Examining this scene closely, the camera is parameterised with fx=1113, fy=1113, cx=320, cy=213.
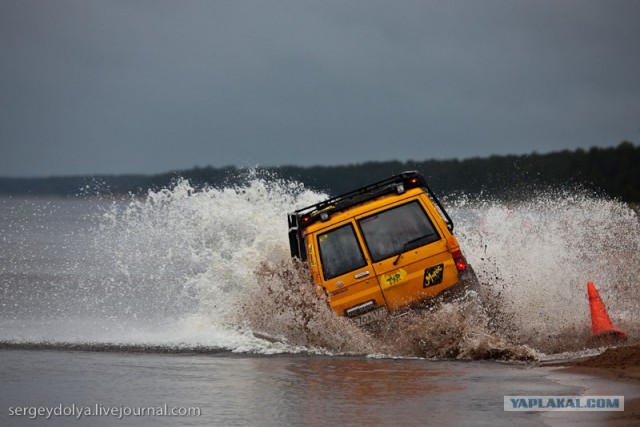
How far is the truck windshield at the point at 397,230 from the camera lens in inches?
523

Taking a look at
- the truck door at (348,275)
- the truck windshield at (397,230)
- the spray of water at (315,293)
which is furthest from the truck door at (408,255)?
the spray of water at (315,293)

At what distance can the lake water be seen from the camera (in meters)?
9.95

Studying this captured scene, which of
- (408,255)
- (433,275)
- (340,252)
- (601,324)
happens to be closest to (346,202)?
(340,252)

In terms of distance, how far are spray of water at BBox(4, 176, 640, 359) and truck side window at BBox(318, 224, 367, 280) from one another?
380mm

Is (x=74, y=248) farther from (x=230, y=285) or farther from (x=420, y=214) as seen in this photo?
(x=420, y=214)

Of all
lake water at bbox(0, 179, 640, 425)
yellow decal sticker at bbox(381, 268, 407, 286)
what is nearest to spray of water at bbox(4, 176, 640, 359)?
lake water at bbox(0, 179, 640, 425)

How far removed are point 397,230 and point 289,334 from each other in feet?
6.51

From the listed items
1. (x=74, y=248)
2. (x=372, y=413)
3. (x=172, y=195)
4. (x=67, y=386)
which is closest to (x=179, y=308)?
(x=172, y=195)

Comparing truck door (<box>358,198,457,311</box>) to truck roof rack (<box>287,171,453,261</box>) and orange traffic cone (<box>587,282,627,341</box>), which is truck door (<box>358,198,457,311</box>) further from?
orange traffic cone (<box>587,282,627,341</box>)

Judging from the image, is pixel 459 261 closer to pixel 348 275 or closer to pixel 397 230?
pixel 397 230

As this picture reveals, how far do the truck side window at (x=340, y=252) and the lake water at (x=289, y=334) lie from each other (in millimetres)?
447

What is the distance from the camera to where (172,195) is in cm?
1859

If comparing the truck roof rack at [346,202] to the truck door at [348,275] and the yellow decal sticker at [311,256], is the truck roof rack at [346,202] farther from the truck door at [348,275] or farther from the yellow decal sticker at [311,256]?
the truck door at [348,275]

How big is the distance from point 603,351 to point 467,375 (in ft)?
5.62
